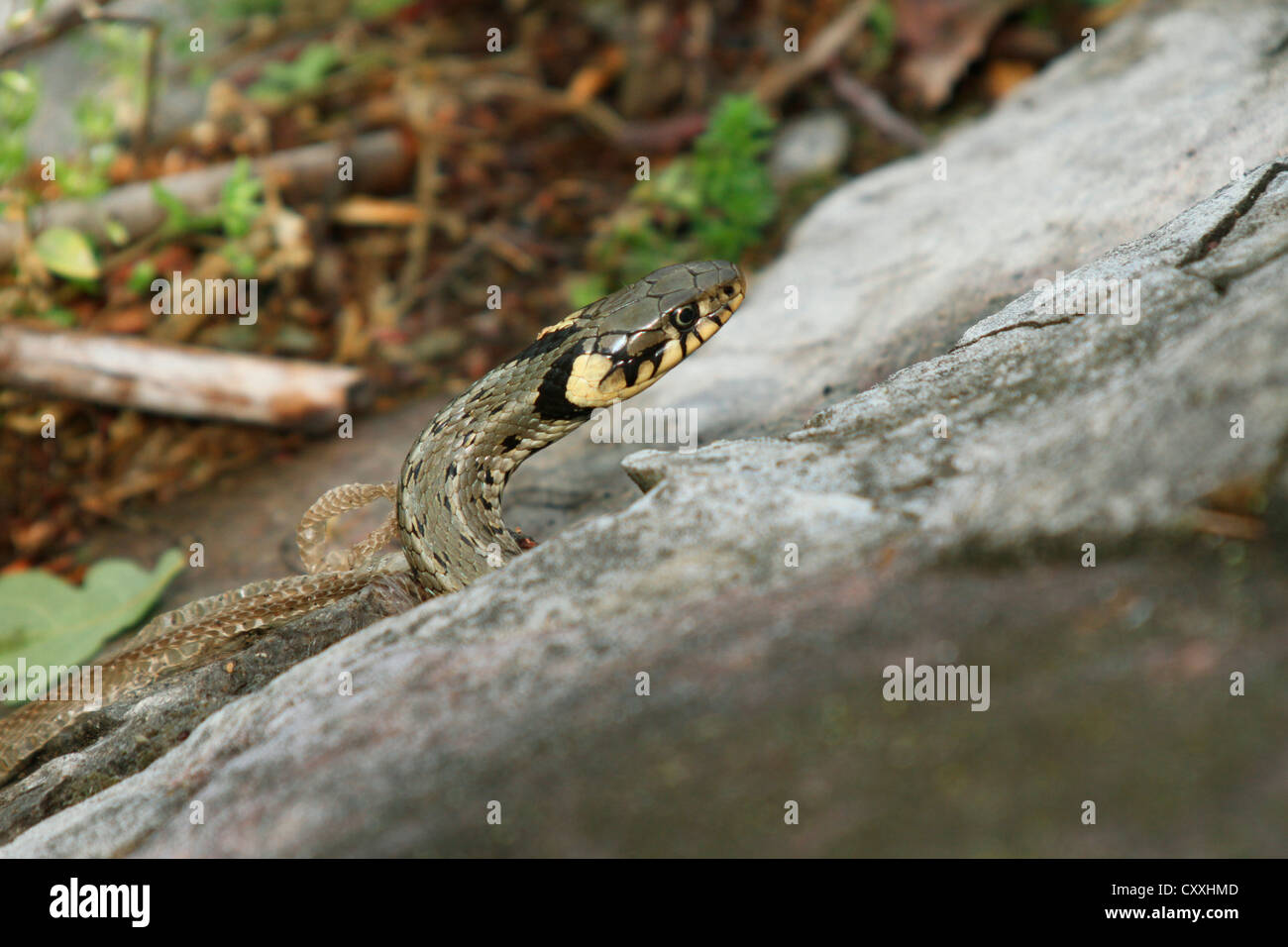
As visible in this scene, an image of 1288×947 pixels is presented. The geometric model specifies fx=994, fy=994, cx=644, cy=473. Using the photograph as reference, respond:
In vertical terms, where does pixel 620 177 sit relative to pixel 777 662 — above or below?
above

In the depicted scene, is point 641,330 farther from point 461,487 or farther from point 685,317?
point 461,487

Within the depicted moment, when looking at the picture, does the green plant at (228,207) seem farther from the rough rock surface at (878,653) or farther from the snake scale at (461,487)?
the rough rock surface at (878,653)

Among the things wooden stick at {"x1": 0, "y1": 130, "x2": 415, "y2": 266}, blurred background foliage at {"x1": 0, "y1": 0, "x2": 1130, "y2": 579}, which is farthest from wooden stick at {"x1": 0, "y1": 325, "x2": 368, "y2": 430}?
wooden stick at {"x1": 0, "y1": 130, "x2": 415, "y2": 266}

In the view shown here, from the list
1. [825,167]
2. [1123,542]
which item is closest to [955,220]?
[825,167]

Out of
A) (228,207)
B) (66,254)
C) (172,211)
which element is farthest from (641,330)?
(172,211)

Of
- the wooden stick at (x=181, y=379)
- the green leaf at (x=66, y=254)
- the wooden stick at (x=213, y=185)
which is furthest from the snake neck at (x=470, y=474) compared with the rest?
the wooden stick at (x=213, y=185)

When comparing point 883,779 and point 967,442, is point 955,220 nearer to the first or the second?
point 967,442

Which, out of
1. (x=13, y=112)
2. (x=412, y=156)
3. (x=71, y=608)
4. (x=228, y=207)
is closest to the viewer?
(x=71, y=608)
